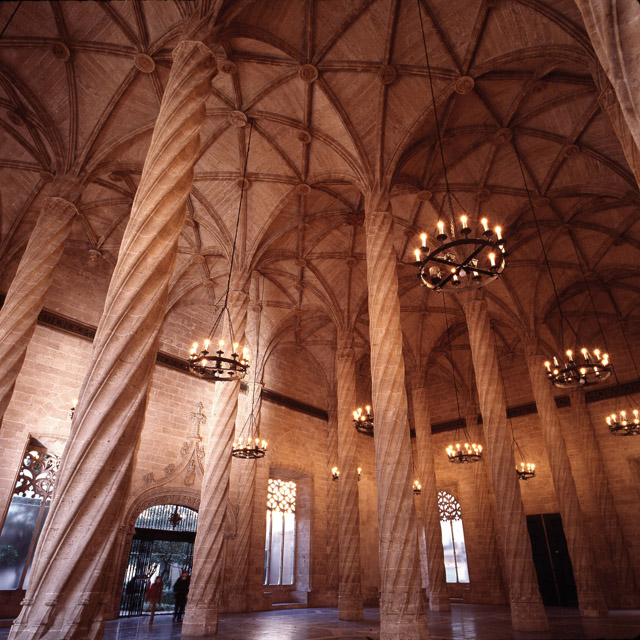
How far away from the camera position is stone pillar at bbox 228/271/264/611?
14602mm

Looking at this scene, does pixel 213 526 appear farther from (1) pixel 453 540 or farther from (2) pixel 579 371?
(1) pixel 453 540

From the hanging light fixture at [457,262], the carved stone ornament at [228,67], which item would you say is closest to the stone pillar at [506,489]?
the hanging light fixture at [457,262]

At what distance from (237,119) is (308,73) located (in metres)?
2.35

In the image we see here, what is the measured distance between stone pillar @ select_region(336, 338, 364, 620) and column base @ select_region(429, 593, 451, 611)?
3145 millimetres

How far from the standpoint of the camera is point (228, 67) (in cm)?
1087

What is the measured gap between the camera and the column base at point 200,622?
349 inches

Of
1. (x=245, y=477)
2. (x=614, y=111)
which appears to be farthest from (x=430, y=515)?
(x=614, y=111)

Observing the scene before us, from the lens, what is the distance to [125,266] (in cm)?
527

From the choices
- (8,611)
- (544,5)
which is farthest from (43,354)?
(544,5)

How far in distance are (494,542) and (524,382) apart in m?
7.20

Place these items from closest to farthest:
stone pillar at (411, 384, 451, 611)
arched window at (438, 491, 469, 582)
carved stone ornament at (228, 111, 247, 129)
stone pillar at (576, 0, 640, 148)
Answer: stone pillar at (576, 0, 640, 148)
carved stone ornament at (228, 111, 247, 129)
stone pillar at (411, 384, 451, 611)
arched window at (438, 491, 469, 582)

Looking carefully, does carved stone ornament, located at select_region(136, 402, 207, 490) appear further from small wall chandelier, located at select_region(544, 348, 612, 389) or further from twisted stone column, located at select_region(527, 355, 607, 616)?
twisted stone column, located at select_region(527, 355, 607, 616)

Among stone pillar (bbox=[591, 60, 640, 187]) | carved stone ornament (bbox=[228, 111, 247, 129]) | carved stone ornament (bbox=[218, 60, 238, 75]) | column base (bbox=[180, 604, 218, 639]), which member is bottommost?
column base (bbox=[180, 604, 218, 639])

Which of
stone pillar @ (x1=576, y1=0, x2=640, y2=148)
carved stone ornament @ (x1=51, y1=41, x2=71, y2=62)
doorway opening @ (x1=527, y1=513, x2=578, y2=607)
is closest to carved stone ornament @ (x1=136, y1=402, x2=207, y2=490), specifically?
carved stone ornament @ (x1=51, y1=41, x2=71, y2=62)
